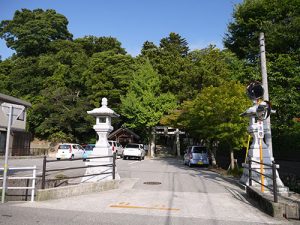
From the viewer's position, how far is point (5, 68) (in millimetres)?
49438

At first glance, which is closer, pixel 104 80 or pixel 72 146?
pixel 72 146

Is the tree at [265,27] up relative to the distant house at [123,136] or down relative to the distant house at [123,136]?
up

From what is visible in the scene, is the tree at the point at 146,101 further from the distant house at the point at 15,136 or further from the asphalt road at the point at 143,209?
the asphalt road at the point at 143,209

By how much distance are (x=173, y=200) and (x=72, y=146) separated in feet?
68.1

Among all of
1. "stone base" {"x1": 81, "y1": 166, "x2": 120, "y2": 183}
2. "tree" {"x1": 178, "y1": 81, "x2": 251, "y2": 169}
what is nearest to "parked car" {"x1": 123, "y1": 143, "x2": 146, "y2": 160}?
"tree" {"x1": 178, "y1": 81, "x2": 251, "y2": 169}

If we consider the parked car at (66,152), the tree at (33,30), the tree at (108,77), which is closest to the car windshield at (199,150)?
the parked car at (66,152)

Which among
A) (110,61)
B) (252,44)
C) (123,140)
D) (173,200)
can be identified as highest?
(110,61)

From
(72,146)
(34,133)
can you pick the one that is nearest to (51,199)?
(72,146)

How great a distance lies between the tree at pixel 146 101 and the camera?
34.0m

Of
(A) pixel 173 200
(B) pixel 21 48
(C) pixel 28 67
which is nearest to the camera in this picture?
(A) pixel 173 200

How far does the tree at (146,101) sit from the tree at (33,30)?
24251mm

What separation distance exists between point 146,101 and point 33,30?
30.3 m

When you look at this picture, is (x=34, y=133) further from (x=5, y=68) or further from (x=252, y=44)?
(x=252, y=44)

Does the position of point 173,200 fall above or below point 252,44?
below
